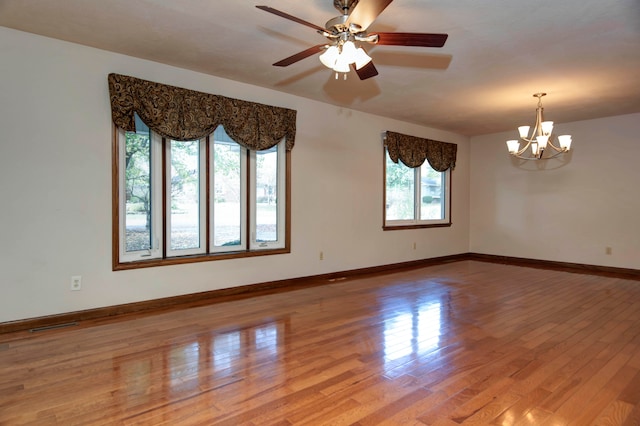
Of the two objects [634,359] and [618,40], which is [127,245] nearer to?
[634,359]

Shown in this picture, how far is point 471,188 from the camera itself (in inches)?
314

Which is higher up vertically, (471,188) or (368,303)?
(471,188)

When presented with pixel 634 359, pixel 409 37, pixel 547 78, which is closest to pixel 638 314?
pixel 634 359

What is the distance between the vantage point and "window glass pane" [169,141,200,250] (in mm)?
4176

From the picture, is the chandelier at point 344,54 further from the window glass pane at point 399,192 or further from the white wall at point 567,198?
the white wall at point 567,198

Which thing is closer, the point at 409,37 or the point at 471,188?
the point at 409,37

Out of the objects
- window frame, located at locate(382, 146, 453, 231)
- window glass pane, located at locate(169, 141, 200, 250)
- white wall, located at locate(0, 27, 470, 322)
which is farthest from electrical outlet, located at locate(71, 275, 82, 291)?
window frame, located at locate(382, 146, 453, 231)

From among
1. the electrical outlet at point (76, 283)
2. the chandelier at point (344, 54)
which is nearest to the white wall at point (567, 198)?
the chandelier at point (344, 54)

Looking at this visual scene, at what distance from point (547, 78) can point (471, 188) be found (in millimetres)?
3968

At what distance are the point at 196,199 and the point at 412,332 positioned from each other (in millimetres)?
2727

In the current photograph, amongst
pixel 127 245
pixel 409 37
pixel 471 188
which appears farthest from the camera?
pixel 471 188

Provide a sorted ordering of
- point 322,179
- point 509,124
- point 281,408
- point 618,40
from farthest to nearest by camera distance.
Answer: point 509,124 < point 322,179 < point 618,40 < point 281,408

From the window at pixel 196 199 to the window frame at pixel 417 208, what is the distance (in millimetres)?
2005

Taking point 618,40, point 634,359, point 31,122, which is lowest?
point 634,359
